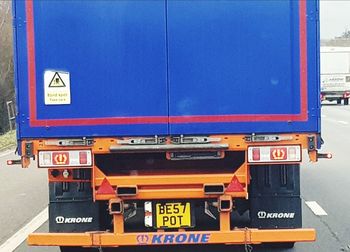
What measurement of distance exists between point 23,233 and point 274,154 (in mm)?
3708

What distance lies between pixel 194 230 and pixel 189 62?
156cm

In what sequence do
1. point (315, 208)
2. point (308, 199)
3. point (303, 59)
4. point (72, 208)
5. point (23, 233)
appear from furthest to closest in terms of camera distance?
1. point (308, 199)
2. point (315, 208)
3. point (23, 233)
4. point (72, 208)
5. point (303, 59)

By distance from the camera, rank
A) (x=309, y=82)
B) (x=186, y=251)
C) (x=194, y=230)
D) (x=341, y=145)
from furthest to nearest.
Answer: (x=341, y=145) → (x=186, y=251) → (x=194, y=230) → (x=309, y=82)

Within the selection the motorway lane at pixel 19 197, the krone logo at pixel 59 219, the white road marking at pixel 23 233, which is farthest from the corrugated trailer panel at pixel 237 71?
the motorway lane at pixel 19 197

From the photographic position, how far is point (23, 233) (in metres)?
7.96

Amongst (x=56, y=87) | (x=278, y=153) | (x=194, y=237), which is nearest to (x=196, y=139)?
(x=278, y=153)

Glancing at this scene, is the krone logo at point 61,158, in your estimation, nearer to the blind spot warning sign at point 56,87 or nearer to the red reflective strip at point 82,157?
the red reflective strip at point 82,157

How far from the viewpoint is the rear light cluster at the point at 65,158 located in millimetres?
5703

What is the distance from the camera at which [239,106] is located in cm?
563

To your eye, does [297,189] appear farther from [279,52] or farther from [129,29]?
[129,29]

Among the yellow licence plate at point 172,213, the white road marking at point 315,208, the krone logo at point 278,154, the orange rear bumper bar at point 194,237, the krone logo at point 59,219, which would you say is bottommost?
the white road marking at point 315,208

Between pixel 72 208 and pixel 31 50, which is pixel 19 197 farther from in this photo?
pixel 31 50

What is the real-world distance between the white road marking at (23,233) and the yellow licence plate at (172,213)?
2139mm

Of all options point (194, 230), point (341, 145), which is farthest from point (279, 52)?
point (341, 145)
